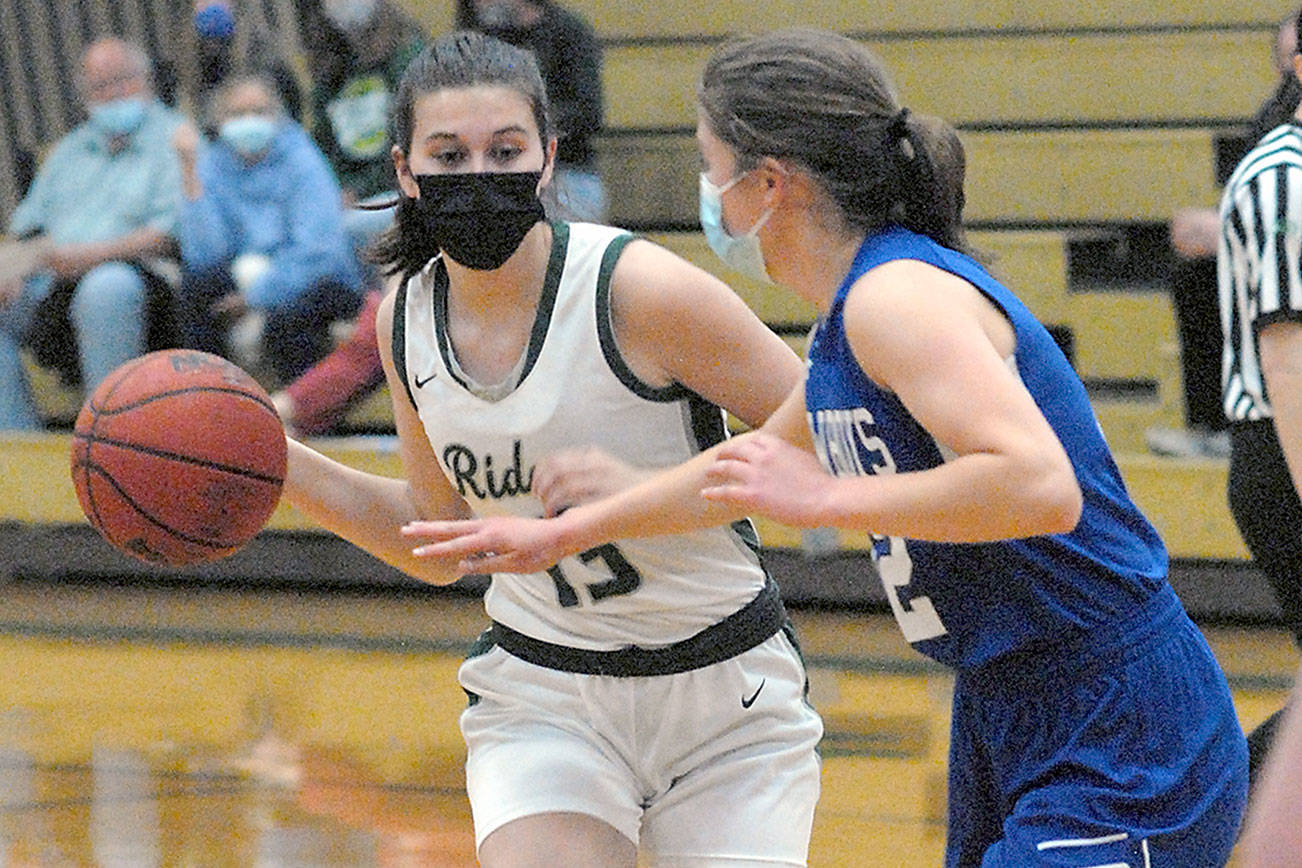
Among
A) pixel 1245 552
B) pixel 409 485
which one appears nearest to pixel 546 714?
pixel 409 485

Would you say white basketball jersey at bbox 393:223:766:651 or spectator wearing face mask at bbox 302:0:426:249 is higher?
white basketball jersey at bbox 393:223:766:651

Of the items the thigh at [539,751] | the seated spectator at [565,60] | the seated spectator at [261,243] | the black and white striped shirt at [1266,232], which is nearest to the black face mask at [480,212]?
the thigh at [539,751]

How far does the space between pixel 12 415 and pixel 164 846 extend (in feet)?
11.3

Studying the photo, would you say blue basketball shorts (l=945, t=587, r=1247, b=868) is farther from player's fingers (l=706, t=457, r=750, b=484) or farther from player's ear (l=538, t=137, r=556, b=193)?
player's ear (l=538, t=137, r=556, b=193)

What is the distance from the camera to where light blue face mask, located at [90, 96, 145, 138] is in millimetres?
6930

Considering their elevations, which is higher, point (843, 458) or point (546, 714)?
point (843, 458)

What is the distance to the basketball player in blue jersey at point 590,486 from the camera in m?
2.55

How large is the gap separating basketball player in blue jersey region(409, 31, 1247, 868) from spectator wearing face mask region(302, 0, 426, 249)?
183 inches

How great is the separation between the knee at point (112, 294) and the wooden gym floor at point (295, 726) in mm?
1045

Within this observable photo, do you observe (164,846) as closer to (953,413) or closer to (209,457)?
(209,457)

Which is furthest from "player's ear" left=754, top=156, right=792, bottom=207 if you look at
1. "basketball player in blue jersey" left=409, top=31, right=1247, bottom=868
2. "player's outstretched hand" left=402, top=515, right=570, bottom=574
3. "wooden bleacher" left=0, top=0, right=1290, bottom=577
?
"wooden bleacher" left=0, top=0, right=1290, bottom=577

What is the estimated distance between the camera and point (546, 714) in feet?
8.59

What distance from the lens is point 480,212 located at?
102 inches

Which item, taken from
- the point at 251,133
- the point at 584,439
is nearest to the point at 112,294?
the point at 251,133
